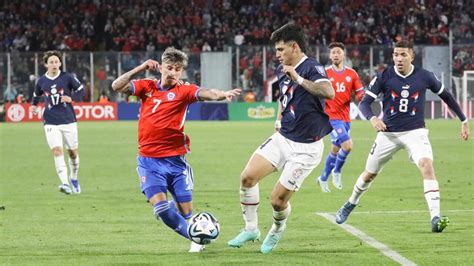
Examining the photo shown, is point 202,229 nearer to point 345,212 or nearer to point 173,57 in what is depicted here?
point 173,57

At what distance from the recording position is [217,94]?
9922 millimetres

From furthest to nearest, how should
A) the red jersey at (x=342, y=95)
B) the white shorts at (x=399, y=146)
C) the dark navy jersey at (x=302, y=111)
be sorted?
the red jersey at (x=342, y=95), the white shorts at (x=399, y=146), the dark navy jersey at (x=302, y=111)

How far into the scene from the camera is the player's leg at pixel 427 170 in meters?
12.0

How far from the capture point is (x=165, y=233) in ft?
40.1

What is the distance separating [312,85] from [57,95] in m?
9.21

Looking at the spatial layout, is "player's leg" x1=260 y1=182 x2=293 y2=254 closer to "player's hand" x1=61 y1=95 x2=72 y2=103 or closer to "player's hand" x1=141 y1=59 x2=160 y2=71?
"player's hand" x1=141 y1=59 x2=160 y2=71

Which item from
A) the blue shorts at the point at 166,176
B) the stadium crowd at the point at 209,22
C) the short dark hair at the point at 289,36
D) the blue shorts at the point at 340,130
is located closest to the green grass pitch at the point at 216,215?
Answer: the blue shorts at the point at 166,176

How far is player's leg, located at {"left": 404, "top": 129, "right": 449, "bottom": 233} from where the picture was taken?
471 inches

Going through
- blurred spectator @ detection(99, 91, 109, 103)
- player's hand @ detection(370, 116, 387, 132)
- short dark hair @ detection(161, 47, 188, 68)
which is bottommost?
blurred spectator @ detection(99, 91, 109, 103)

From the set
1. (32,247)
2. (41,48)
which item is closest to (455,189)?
(32,247)

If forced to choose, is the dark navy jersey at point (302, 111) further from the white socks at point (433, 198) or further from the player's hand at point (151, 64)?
the white socks at point (433, 198)

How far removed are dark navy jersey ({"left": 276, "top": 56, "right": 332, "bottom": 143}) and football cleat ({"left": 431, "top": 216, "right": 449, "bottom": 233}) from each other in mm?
2368

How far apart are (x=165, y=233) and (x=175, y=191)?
1781 mm

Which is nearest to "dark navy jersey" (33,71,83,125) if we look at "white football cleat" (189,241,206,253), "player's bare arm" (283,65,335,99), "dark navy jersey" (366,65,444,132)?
"dark navy jersey" (366,65,444,132)
